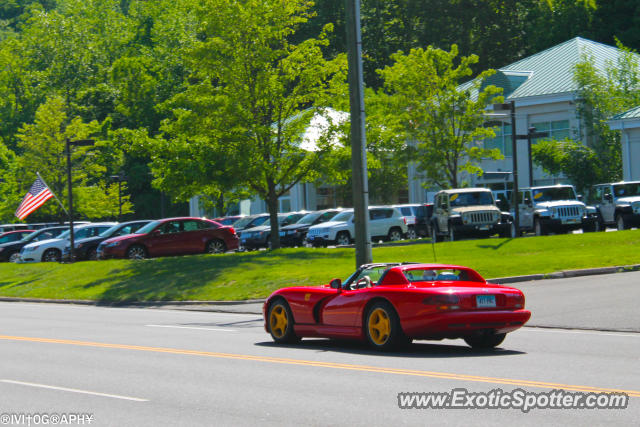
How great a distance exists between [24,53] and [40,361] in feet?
272

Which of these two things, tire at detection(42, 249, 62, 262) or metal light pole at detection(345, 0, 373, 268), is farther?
tire at detection(42, 249, 62, 262)

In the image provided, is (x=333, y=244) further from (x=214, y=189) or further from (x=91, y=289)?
(x=91, y=289)

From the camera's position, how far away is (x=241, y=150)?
3528cm

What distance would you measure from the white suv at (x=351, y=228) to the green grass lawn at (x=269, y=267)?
6.53 m

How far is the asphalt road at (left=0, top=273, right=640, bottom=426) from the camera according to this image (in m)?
Answer: 8.05

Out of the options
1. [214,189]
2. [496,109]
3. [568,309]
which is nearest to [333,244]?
[214,189]

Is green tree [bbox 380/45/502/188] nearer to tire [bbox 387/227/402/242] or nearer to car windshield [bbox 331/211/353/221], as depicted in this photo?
tire [bbox 387/227/402/242]

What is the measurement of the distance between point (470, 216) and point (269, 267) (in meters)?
8.69

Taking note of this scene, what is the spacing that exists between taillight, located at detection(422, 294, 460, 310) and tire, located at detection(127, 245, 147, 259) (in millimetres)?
25518

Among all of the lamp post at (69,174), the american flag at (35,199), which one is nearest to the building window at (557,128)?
the lamp post at (69,174)

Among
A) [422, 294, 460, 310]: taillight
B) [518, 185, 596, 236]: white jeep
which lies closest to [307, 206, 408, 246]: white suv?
[518, 185, 596, 236]: white jeep

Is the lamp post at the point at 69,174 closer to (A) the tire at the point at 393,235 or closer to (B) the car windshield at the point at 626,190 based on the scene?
(A) the tire at the point at 393,235

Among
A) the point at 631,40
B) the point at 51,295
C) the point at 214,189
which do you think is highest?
the point at 631,40

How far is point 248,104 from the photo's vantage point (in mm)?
35969
